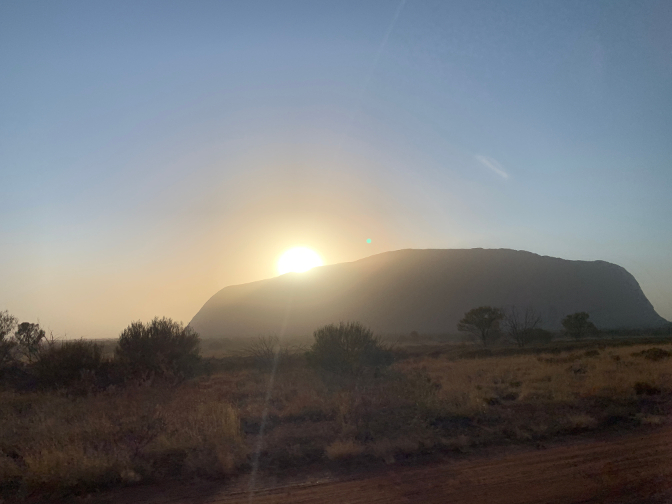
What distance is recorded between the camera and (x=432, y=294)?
111m

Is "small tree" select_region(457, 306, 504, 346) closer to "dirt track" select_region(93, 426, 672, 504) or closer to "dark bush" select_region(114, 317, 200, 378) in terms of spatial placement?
"dark bush" select_region(114, 317, 200, 378)

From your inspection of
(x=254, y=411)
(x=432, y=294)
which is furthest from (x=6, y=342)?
(x=432, y=294)

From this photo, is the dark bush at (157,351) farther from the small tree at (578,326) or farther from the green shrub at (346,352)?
the small tree at (578,326)

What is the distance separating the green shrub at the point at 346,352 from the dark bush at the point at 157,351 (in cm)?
599

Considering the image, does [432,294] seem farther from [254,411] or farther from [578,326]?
[254,411]

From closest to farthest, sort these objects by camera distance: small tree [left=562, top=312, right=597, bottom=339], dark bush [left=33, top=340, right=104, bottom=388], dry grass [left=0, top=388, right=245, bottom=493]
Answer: dry grass [left=0, top=388, right=245, bottom=493], dark bush [left=33, top=340, right=104, bottom=388], small tree [left=562, top=312, right=597, bottom=339]

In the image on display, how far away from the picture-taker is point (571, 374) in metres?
18.5

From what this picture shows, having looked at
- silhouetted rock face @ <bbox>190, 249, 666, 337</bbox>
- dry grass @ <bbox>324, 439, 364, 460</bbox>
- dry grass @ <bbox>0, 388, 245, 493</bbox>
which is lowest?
dry grass @ <bbox>324, 439, 364, 460</bbox>

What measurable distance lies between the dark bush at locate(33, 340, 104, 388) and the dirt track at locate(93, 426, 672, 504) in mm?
12887

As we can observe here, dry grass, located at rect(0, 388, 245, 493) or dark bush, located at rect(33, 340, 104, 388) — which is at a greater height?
dark bush, located at rect(33, 340, 104, 388)

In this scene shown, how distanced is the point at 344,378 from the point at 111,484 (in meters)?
12.0

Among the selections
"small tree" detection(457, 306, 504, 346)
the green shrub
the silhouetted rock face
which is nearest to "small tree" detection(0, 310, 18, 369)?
the green shrub

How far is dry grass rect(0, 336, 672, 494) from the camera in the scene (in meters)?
7.54

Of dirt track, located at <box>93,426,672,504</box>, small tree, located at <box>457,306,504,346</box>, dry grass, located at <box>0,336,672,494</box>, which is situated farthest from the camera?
small tree, located at <box>457,306,504,346</box>
